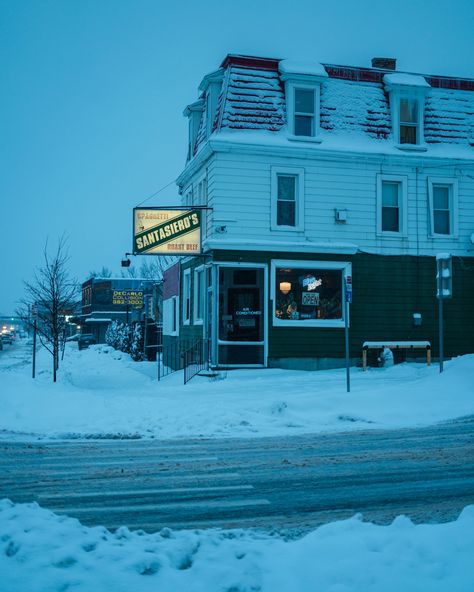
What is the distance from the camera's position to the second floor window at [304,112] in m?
21.5

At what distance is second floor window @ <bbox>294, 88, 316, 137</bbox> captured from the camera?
21516 mm

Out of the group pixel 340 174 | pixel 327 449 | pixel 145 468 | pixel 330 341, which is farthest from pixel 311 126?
pixel 145 468

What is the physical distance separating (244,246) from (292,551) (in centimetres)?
1600

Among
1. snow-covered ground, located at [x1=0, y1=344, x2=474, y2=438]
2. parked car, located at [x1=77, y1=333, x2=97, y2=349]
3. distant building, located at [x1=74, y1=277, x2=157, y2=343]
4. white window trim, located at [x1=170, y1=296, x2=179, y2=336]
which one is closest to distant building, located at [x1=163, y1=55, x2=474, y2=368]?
white window trim, located at [x1=170, y1=296, x2=179, y2=336]

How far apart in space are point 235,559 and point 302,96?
1932cm

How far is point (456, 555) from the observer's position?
14.8 feet

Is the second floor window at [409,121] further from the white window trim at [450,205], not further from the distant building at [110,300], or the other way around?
the distant building at [110,300]

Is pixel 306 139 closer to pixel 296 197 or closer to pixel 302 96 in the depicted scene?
pixel 302 96

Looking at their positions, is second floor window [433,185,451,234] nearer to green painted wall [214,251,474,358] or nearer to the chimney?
green painted wall [214,251,474,358]

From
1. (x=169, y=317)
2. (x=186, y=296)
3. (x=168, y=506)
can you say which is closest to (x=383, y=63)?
(x=186, y=296)

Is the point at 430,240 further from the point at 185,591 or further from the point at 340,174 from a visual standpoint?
the point at 185,591

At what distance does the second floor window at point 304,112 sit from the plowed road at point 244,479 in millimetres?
13336

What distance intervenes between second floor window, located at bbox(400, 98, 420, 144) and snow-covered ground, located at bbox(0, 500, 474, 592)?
1933cm

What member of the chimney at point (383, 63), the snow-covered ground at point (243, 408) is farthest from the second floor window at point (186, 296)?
the chimney at point (383, 63)
